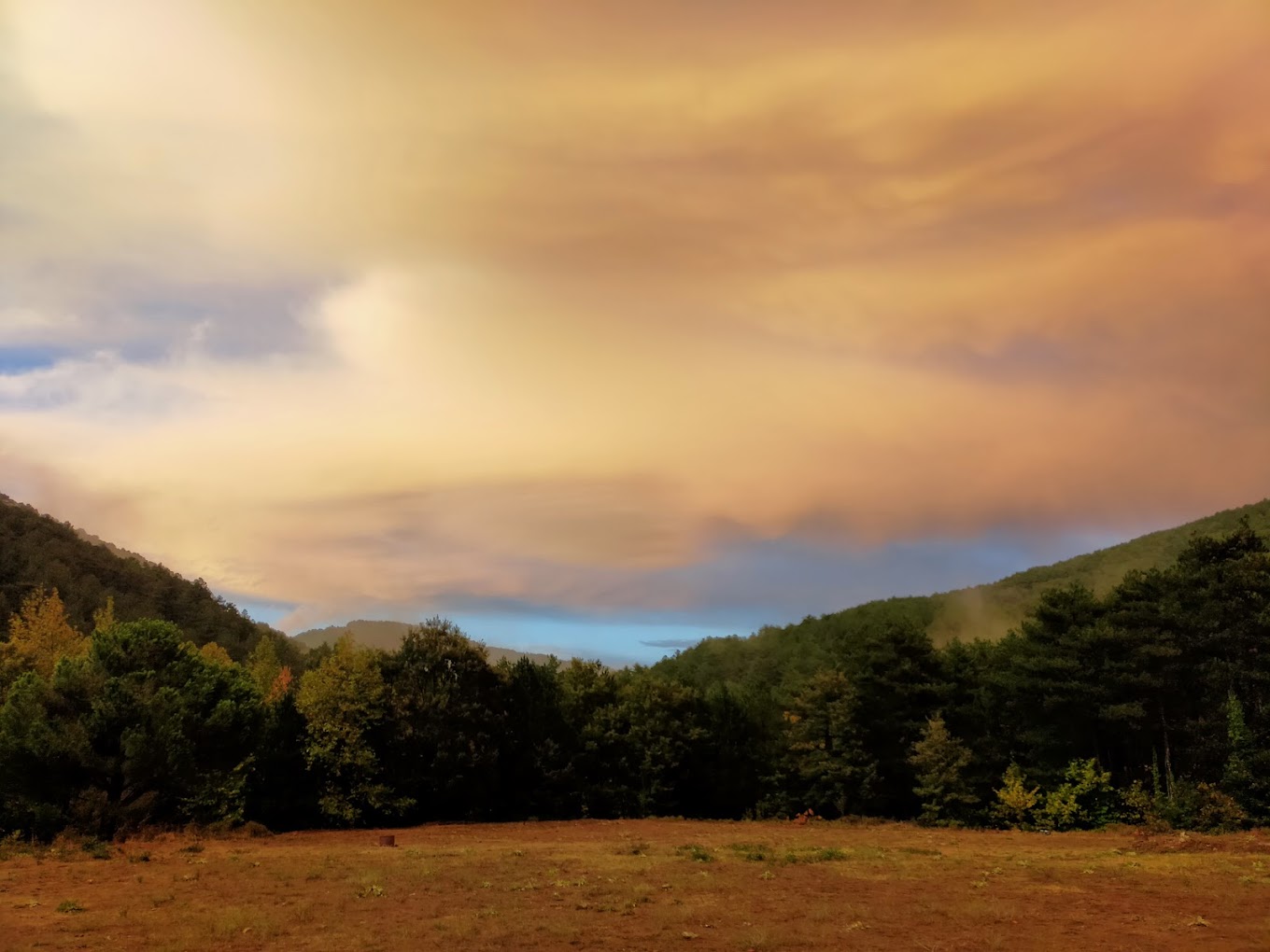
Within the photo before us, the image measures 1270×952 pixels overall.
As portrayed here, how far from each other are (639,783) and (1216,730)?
32281 millimetres

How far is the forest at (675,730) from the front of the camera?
114ft

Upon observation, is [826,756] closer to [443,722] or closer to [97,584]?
[443,722]

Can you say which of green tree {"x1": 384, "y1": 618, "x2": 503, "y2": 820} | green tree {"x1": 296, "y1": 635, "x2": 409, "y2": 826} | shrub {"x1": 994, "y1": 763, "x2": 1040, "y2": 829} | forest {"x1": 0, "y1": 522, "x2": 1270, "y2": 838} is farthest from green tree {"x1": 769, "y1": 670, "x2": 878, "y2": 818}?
green tree {"x1": 296, "y1": 635, "x2": 409, "y2": 826}

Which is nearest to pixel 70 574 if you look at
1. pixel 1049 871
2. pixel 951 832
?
pixel 951 832

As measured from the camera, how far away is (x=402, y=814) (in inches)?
1671

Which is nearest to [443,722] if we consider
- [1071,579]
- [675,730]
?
[675,730]

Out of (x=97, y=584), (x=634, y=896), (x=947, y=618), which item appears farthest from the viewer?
(x=947, y=618)

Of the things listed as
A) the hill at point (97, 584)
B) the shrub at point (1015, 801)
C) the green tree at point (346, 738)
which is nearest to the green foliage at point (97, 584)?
the hill at point (97, 584)

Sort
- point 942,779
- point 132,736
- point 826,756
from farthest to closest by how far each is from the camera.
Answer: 1. point 826,756
2. point 942,779
3. point 132,736

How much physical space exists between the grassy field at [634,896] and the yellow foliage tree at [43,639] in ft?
87.3

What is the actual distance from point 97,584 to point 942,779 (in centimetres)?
12296

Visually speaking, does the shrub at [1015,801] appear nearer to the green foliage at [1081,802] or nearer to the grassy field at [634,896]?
the green foliage at [1081,802]

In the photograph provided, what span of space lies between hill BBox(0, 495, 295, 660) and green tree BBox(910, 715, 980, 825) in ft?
313

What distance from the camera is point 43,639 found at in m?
55.7
